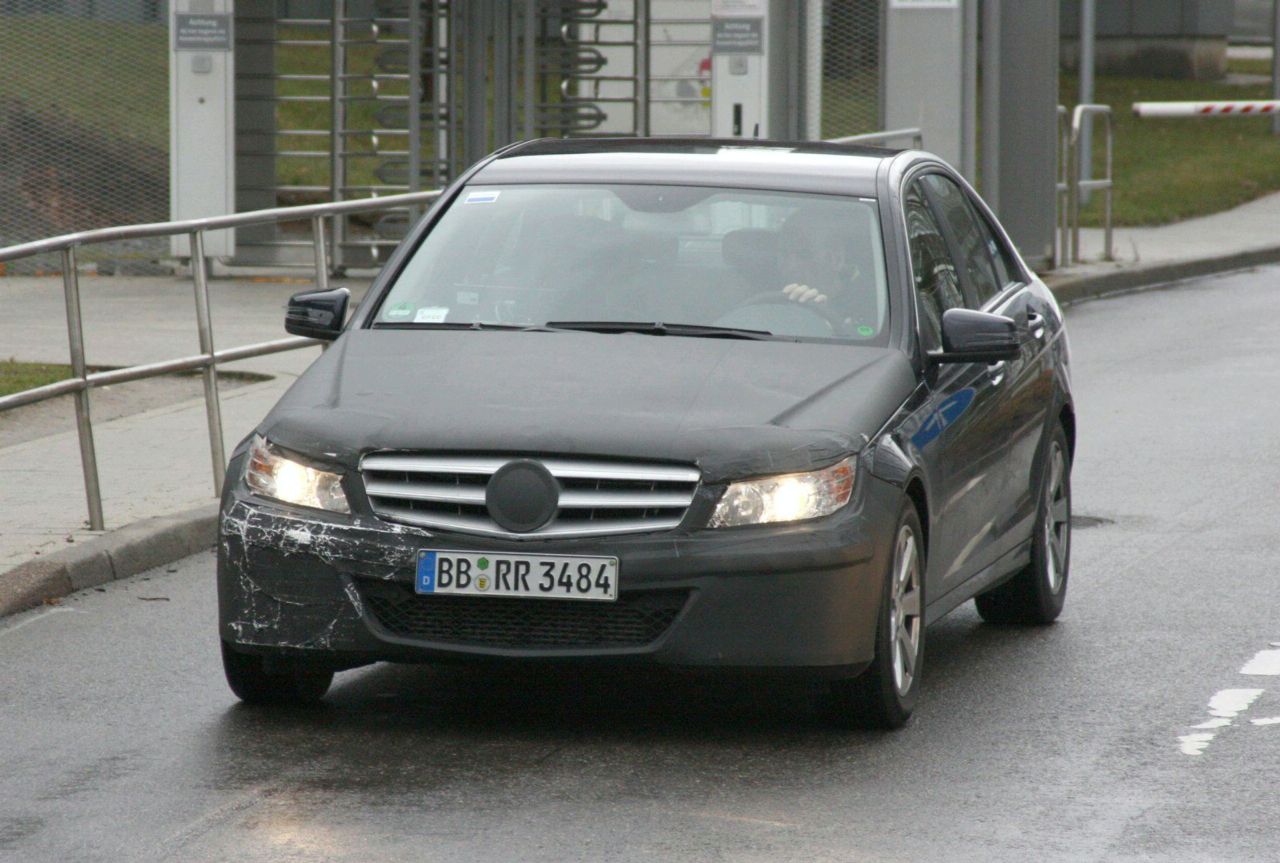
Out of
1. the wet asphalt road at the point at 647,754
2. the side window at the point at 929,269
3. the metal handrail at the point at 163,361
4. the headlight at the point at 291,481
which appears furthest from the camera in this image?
the metal handrail at the point at 163,361

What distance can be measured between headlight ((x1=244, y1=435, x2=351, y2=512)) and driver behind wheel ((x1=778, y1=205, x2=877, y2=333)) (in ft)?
5.13

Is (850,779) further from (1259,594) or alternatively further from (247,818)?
(1259,594)

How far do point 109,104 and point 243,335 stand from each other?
11.2 m

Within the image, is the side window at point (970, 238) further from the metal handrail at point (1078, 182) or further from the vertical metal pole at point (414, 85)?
the metal handrail at point (1078, 182)

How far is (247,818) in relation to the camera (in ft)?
18.5

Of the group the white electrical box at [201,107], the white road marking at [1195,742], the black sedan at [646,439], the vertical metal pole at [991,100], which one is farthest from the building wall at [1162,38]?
the white road marking at [1195,742]

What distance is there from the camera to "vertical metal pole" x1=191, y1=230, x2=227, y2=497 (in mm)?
10211

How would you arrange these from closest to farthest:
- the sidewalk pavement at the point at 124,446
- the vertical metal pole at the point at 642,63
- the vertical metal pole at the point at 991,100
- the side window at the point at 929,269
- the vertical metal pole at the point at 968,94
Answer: the side window at the point at 929,269 → the sidewalk pavement at the point at 124,446 → the vertical metal pole at the point at 968,94 → the vertical metal pole at the point at 991,100 → the vertical metal pole at the point at 642,63

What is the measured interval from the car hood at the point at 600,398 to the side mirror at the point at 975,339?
193 mm

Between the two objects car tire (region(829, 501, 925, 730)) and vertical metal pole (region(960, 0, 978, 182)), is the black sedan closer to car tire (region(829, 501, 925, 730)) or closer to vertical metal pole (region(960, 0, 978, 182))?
car tire (region(829, 501, 925, 730))

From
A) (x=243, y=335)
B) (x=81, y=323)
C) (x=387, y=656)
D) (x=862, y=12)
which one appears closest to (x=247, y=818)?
(x=387, y=656)

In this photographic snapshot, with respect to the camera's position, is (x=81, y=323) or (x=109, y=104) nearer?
(x=81, y=323)

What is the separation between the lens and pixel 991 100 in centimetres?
2020

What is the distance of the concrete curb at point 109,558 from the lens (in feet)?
27.4
